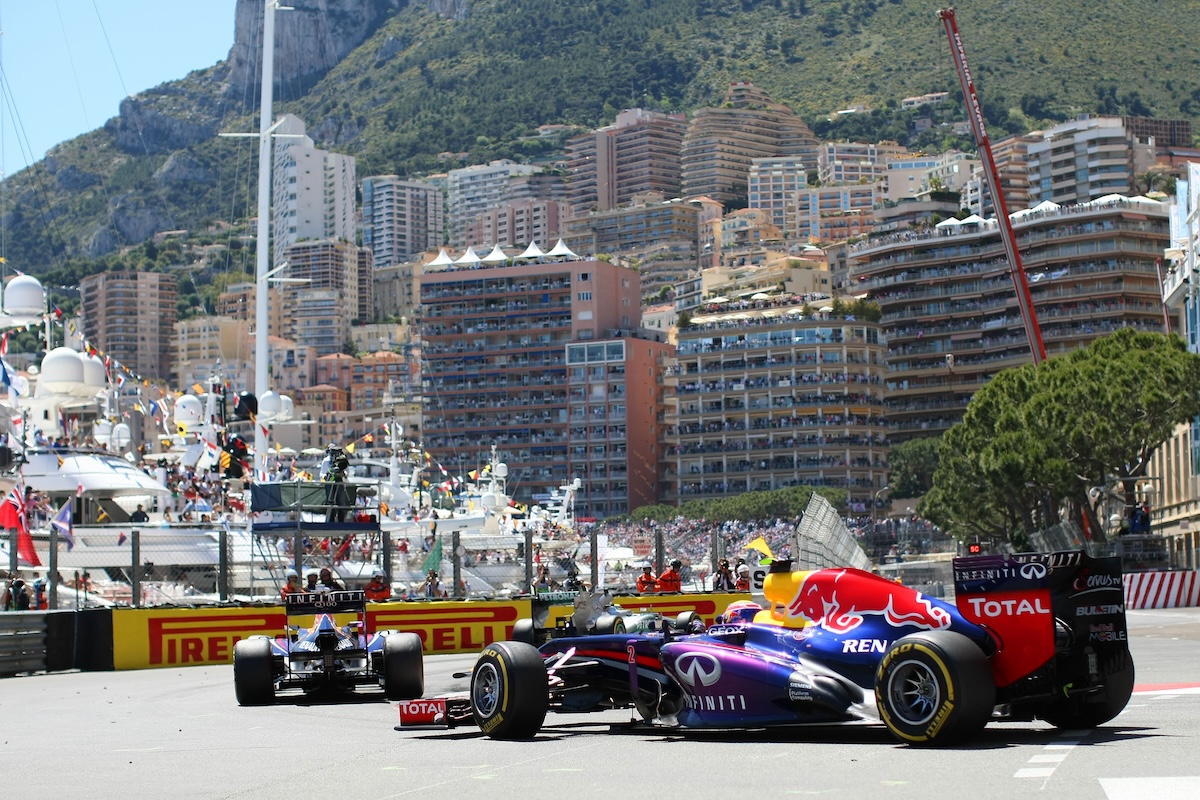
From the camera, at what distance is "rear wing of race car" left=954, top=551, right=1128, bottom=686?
11.0m

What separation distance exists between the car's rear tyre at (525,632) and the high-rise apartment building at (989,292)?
127 meters

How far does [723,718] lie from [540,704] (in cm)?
141

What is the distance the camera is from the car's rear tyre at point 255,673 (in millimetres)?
16938

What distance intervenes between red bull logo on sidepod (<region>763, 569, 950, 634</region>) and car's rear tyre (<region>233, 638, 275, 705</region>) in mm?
6493

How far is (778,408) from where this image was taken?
14150 cm

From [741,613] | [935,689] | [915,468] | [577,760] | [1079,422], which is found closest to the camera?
[935,689]

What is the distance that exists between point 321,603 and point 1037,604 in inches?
329

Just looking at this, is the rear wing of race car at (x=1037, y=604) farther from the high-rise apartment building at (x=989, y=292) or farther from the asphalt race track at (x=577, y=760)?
the high-rise apartment building at (x=989, y=292)

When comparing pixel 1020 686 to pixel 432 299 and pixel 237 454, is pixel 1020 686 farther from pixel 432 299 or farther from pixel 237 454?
pixel 432 299

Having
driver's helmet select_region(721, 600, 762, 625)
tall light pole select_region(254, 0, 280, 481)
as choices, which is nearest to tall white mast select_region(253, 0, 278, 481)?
tall light pole select_region(254, 0, 280, 481)

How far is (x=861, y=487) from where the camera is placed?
138000 millimetres

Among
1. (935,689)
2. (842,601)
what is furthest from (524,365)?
(935,689)

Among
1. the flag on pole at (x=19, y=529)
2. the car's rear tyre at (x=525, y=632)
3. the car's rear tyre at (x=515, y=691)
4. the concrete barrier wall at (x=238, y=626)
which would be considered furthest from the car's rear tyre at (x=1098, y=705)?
the flag on pole at (x=19, y=529)

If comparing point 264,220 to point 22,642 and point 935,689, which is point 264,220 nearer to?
point 22,642
